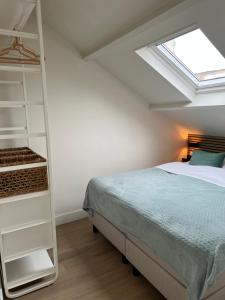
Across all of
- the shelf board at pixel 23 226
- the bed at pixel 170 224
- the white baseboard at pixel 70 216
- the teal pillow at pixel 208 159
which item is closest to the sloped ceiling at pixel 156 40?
the teal pillow at pixel 208 159

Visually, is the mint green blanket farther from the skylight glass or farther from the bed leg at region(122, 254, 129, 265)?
the skylight glass

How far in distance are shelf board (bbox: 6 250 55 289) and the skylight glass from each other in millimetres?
2324

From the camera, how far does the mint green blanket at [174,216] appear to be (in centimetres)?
137

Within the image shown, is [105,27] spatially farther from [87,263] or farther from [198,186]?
[87,263]

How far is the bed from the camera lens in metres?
1.39

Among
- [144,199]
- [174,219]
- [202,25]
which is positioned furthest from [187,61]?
[174,219]

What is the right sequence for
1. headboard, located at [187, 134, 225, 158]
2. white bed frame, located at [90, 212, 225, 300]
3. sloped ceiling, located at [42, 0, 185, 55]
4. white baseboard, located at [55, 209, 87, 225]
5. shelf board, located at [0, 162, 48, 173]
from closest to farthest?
white bed frame, located at [90, 212, 225, 300] → shelf board, located at [0, 162, 48, 173] → sloped ceiling, located at [42, 0, 185, 55] → white baseboard, located at [55, 209, 87, 225] → headboard, located at [187, 134, 225, 158]

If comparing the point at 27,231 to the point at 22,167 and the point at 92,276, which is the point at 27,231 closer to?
the point at 22,167

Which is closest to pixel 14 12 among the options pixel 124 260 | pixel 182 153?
pixel 124 260

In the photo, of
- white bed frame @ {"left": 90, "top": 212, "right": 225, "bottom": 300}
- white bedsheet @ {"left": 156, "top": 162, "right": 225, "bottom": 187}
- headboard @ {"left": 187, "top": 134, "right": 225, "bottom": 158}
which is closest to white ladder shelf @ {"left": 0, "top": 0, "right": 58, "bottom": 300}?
white bed frame @ {"left": 90, "top": 212, "right": 225, "bottom": 300}

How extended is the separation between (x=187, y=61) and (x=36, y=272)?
2.54m

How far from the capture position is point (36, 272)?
190 centimetres

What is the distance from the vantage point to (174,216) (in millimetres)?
1713

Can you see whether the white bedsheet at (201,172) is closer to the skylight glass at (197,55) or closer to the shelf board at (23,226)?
the skylight glass at (197,55)
